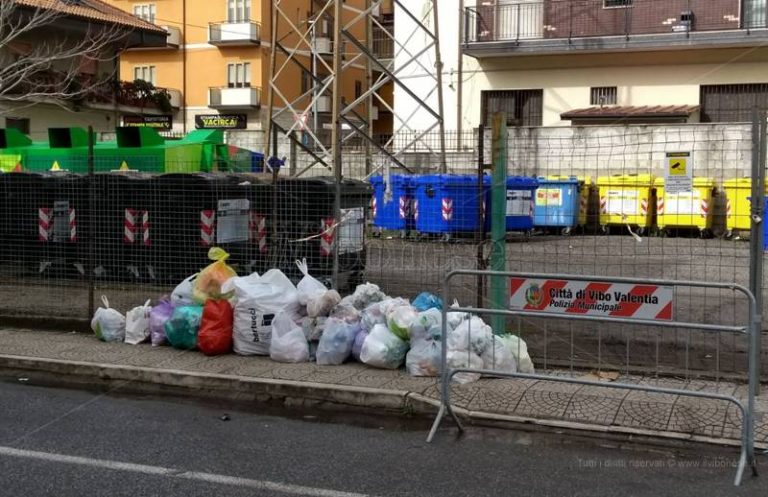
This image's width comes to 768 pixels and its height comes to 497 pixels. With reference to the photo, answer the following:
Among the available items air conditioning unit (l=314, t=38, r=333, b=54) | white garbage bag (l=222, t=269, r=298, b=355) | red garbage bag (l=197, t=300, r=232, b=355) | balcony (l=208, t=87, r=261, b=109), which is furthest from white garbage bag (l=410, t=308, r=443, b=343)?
air conditioning unit (l=314, t=38, r=333, b=54)

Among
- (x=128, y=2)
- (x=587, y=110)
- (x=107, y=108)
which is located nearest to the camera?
(x=587, y=110)

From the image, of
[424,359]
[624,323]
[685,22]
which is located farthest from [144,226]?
[685,22]

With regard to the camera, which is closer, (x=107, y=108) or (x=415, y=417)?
(x=415, y=417)

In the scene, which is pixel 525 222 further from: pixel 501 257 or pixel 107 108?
pixel 107 108

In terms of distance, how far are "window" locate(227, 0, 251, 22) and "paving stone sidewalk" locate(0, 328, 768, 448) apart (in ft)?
128

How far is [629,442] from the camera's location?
18.1ft

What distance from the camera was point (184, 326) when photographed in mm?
7949

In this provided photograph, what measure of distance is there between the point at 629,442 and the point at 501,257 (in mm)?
2408

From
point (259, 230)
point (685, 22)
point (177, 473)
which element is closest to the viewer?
point (177, 473)

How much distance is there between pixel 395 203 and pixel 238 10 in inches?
1187

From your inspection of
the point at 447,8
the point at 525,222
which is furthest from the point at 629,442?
the point at 447,8

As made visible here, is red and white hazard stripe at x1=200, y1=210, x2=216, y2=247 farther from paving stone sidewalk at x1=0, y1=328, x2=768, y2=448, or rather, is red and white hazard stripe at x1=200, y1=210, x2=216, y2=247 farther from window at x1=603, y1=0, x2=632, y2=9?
window at x1=603, y1=0, x2=632, y2=9

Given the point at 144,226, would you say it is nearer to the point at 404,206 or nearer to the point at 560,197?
the point at 404,206

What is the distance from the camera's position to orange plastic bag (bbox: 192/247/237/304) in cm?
793
